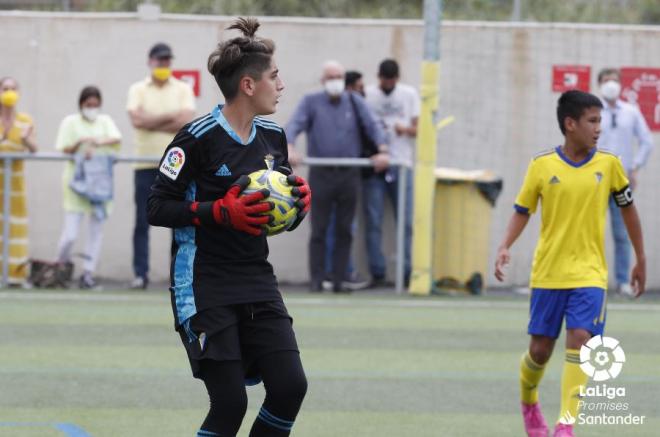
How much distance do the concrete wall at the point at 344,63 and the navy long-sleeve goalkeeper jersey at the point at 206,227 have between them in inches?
411

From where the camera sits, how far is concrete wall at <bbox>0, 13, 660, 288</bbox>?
16.5m

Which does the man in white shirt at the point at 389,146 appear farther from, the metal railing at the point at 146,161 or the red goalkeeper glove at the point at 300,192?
the red goalkeeper glove at the point at 300,192

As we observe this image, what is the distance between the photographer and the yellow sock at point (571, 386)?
7.48 metres

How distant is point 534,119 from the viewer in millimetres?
16609

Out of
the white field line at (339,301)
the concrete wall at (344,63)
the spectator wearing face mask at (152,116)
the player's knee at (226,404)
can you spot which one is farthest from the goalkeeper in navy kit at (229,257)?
the concrete wall at (344,63)

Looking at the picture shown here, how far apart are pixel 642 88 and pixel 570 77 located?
84 cm

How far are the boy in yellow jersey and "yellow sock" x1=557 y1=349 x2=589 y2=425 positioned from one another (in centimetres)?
15

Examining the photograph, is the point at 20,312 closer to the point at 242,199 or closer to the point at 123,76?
the point at 123,76

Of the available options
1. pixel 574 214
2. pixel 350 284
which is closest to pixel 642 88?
pixel 350 284

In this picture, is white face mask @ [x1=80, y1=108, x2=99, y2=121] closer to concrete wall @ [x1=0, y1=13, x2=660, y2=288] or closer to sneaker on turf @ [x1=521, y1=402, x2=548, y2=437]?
concrete wall @ [x1=0, y1=13, x2=660, y2=288]

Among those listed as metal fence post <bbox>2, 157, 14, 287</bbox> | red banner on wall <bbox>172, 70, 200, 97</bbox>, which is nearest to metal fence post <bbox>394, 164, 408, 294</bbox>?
red banner on wall <bbox>172, 70, 200, 97</bbox>

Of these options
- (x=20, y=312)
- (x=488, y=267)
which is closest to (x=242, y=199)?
(x=20, y=312)

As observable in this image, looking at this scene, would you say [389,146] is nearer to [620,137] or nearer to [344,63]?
[344,63]

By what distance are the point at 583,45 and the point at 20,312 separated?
288 inches
